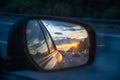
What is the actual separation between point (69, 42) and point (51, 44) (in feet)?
0.35

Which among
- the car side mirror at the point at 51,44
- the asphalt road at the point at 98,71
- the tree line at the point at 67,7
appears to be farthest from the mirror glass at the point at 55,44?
the tree line at the point at 67,7

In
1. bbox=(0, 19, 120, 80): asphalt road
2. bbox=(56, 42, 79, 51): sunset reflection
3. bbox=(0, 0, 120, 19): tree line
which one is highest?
bbox=(56, 42, 79, 51): sunset reflection


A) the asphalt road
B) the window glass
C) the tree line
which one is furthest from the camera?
the tree line

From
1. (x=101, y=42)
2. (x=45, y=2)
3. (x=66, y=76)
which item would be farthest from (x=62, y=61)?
(x=45, y=2)

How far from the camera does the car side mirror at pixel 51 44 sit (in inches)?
79.7

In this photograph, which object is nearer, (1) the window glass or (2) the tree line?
(1) the window glass

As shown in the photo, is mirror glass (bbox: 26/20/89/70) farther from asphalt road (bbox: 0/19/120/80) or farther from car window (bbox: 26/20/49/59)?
asphalt road (bbox: 0/19/120/80)

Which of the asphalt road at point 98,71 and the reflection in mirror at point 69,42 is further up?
the reflection in mirror at point 69,42

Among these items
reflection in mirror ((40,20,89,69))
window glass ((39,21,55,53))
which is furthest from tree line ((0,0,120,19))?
window glass ((39,21,55,53))

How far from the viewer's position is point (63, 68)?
2.18 meters

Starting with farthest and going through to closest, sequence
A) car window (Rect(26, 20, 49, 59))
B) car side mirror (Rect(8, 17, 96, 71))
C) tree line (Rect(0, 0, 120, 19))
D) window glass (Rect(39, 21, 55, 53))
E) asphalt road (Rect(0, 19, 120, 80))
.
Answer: tree line (Rect(0, 0, 120, 19)) → asphalt road (Rect(0, 19, 120, 80)) → window glass (Rect(39, 21, 55, 53)) → car window (Rect(26, 20, 49, 59)) → car side mirror (Rect(8, 17, 96, 71))

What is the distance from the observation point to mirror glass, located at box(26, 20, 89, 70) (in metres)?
2.24

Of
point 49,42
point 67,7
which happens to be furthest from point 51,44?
point 67,7

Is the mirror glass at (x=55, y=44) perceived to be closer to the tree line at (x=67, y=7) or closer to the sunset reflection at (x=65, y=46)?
the sunset reflection at (x=65, y=46)
